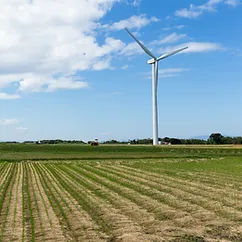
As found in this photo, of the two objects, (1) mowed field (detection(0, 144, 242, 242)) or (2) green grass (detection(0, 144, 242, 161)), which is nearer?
(1) mowed field (detection(0, 144, 242, 242))

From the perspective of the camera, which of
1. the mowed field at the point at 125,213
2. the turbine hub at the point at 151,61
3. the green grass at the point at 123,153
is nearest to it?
the mowed field at the point at 125,213

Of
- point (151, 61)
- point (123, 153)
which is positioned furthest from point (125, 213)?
point (151, 61)

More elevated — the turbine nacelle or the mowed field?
the turbine nacelle

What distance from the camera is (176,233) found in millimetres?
11930

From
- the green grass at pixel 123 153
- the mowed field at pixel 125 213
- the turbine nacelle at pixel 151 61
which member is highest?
the turbine nacelle at pixel 151 61

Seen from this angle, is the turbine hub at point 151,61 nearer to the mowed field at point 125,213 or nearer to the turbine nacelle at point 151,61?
the turbine nacelle at point 151,61

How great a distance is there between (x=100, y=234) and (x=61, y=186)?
44.2 ft

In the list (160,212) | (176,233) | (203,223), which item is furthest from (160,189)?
(176,233)

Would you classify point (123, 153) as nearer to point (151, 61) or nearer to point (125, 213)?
point (151, 61)

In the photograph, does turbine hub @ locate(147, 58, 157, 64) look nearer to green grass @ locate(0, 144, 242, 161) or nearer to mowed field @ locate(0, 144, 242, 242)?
green grass @ locate(0, 144, 242, 161)

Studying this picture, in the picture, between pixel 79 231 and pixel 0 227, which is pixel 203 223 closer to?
pixel 79 231

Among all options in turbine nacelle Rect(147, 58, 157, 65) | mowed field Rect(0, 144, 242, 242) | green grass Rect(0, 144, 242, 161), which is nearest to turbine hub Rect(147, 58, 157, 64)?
turbine nacelle Rect(147, 58, 157, 65)

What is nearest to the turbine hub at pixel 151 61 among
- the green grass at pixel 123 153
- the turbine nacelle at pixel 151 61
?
the turbine nacelle at pixel 151 61

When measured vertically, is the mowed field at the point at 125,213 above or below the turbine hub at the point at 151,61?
below
